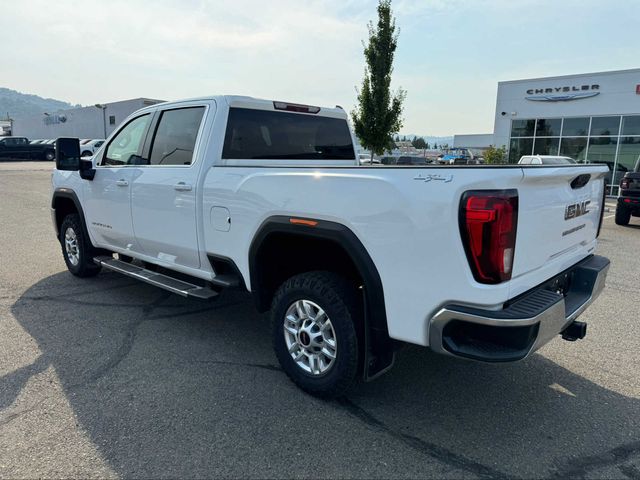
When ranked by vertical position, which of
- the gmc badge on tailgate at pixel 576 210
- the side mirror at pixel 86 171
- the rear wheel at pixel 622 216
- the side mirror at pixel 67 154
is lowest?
the rear wheel at pixel 622 216

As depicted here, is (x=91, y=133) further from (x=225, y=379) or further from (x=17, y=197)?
(x=225, y=379)

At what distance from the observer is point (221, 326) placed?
180 inches

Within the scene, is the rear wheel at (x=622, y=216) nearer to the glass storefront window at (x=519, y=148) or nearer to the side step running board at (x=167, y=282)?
the glass storefront window at (x=519, y=148)

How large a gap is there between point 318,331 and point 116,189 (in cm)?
290

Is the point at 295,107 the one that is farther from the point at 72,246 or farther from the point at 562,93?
the point at 562,93

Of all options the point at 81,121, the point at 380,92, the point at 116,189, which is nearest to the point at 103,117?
the point at 81,121

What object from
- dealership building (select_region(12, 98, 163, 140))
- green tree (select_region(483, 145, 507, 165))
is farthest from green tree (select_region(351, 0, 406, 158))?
dealership building (select_region(12, 98, 163, 140))

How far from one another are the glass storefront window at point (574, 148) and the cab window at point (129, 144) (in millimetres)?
20784

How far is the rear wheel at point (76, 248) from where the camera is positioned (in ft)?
18.9

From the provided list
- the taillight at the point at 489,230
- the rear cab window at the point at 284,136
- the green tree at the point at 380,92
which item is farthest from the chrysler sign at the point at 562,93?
the taillight at the point at 489,230

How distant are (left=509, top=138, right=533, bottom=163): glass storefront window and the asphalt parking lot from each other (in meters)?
20.1

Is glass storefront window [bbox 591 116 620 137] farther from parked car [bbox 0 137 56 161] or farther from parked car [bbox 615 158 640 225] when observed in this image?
parked car [bbox 0 137 56 161]

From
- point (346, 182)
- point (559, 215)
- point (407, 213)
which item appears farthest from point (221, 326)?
point (559, 215)

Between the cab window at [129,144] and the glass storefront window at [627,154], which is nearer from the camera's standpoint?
the cab window at [129,144]
